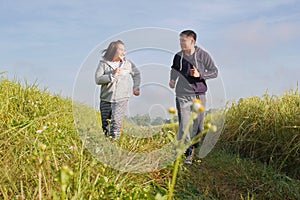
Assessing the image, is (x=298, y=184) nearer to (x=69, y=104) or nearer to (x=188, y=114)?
(x=188, y=114)

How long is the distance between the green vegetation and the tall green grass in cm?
3

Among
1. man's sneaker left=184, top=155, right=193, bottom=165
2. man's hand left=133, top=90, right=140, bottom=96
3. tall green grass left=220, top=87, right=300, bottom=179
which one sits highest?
man's hand left=133, top=90, right=140, bottom=96

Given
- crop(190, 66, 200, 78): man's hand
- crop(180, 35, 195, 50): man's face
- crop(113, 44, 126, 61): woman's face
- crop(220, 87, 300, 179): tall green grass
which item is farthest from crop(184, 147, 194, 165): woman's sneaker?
crop(113, 44, 126, 61): woman's face

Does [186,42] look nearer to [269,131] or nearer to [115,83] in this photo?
[115,83]

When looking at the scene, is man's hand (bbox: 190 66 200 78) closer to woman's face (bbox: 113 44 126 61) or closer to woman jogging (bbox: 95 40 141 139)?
woman jogging (bbox: 95 40 141 139)

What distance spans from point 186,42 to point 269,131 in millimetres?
1632

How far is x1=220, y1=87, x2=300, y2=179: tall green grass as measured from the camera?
4.96m

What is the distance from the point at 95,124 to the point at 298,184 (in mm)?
2129

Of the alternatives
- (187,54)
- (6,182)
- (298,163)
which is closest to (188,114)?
(187,54)

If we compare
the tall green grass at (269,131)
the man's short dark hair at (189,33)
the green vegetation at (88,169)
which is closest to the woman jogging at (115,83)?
the green vegetation at (88,169)

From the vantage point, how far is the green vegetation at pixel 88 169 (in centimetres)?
264

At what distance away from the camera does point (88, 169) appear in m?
2.96

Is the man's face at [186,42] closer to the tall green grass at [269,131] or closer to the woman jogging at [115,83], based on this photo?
the woman jogging at [115,83]

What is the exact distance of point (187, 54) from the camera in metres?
4.69
